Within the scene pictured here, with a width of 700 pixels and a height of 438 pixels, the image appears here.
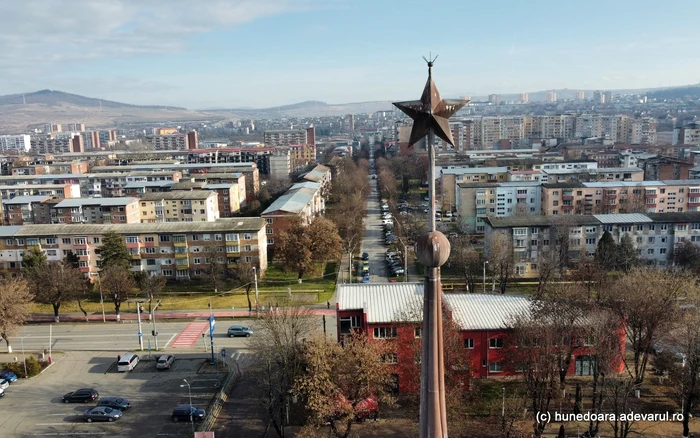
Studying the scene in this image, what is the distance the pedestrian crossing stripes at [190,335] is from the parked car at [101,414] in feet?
20.6

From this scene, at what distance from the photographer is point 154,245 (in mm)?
34312

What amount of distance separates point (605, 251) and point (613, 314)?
14.9 metres

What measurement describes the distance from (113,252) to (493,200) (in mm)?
28959

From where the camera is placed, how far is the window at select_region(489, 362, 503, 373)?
64.7 feet

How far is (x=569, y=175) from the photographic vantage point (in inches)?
2044

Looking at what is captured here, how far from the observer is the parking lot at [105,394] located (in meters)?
17.4

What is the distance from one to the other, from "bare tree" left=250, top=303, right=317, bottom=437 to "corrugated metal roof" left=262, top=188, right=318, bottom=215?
21115 millimetres

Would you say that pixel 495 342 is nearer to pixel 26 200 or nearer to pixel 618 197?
pixel 618 197

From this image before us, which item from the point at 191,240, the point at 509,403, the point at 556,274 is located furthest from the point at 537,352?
the point at 191,240

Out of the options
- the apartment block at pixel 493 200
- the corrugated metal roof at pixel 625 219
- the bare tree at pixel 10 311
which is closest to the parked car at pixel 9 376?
the bare tree at pixel 10 311

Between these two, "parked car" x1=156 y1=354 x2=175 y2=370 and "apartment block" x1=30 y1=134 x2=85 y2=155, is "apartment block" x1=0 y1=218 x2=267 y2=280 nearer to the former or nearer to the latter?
"parked car" x1=156 y1=354 x2=175 y2=370

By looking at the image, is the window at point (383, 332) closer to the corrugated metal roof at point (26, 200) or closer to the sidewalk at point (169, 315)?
the sidewalk at point (169, 315)

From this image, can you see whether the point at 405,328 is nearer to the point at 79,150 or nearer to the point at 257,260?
the point at 257,260

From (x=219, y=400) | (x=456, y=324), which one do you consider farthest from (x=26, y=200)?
(x=456, y=324)
